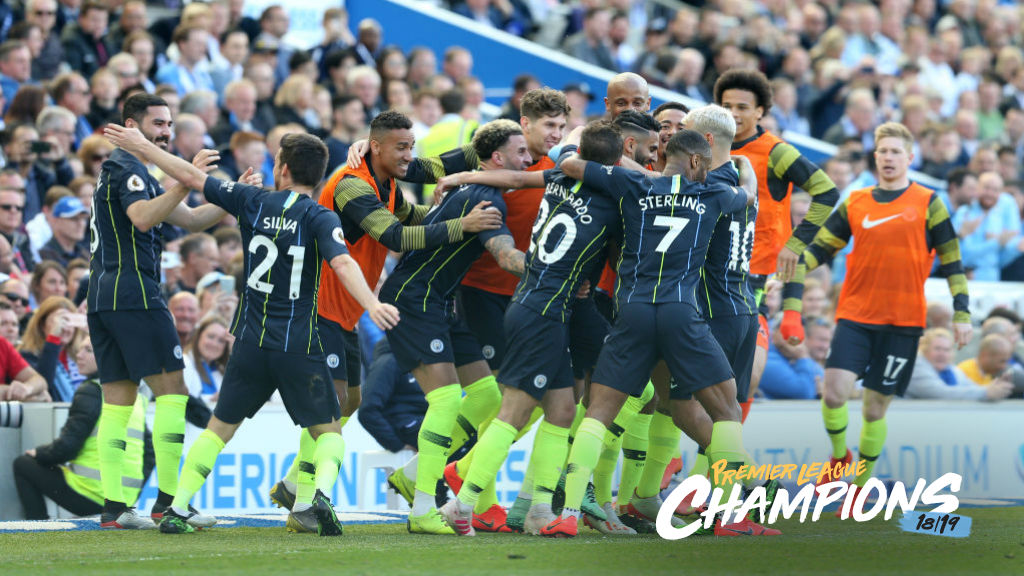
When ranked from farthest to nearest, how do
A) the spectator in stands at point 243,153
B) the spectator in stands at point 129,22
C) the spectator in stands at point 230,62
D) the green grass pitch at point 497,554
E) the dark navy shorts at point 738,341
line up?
the spectator in stands at point 230,62 → the spectator in stands at point 129,22 → the spectator in stands at point 243,153 → the dark navy shorts at point 738,341 → the green grass pitch at point 497,554

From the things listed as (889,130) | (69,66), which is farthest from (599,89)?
(889,130)

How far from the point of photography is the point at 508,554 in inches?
260

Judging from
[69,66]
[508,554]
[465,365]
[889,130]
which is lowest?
[508,554]

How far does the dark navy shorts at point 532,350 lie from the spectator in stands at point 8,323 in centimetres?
435

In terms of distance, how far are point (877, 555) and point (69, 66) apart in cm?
1041

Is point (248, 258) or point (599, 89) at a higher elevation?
point (599, 89)

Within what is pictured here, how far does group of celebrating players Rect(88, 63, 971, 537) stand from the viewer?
7426mm

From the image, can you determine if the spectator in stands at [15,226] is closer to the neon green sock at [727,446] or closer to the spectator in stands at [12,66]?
the spectator in stands at [12,66]

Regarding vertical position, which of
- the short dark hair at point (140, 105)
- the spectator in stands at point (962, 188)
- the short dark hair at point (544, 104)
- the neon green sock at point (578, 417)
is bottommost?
the neon green sock at point (578, 417)

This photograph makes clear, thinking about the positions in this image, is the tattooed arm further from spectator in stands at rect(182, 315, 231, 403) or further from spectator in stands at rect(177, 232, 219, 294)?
spectator in stands at rect(177, 232, 219, 294)

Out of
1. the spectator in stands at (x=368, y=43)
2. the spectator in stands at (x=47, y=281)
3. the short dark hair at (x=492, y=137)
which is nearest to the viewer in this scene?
the short dark hair at (x=492, y=137)

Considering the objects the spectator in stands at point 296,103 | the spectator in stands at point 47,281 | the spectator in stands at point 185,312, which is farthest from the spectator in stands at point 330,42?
the spectator in stands at point 185,312

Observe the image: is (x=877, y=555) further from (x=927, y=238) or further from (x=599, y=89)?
(x=599, y=89)

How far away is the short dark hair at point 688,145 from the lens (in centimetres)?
754
